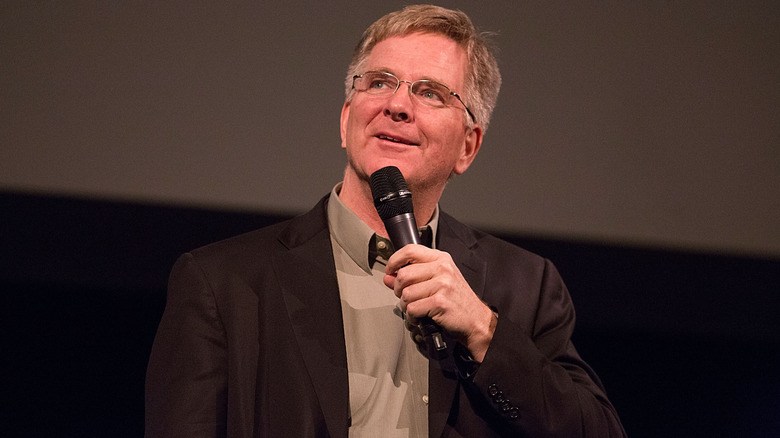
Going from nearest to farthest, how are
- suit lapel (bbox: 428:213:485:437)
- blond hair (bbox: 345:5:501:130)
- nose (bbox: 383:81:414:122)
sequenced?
suit lapel (bbox: 428:213:485:437) → nose (bbox: 383:81:414:122) → blond hair (bbox: 345:5:501:130)

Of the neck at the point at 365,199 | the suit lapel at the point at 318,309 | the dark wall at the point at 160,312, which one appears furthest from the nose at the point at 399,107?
the dark wall at the point at 160,312

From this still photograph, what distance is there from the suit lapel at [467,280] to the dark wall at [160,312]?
77 cm

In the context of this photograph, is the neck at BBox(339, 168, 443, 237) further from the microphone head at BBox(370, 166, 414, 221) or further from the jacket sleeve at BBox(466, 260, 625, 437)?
the jacket sleeve at BBox(466, 260, 625, 437)

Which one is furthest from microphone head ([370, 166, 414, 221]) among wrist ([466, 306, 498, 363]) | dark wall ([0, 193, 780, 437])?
dark wall ([0, 193, 780, 437])

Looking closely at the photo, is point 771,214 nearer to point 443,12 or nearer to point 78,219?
point 443,12

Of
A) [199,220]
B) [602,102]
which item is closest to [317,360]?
[199,220]

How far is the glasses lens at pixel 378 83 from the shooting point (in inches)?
66.5

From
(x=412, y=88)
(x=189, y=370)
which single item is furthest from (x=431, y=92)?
(x=189, y=370)

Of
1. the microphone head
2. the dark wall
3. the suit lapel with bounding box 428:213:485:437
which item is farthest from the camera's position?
the dark wall

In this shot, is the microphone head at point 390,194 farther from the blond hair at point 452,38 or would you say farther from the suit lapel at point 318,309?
the blond hair at point 452,38

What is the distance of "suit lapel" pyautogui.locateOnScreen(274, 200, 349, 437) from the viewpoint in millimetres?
1405

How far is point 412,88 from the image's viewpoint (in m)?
1.68

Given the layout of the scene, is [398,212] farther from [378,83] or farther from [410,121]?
[378,83]

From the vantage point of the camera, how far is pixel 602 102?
2.63m
